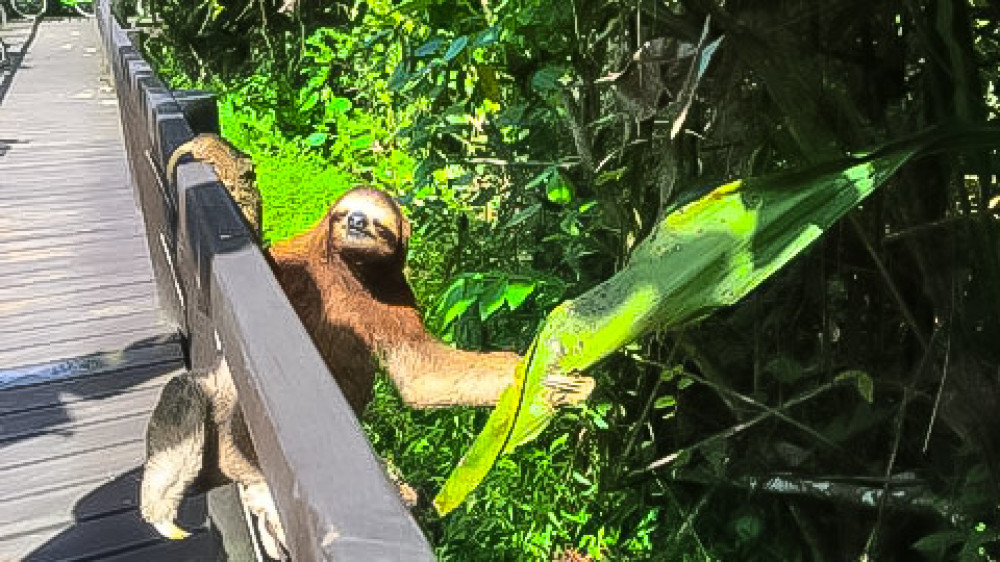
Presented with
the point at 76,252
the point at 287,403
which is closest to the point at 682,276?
the point at 287,403

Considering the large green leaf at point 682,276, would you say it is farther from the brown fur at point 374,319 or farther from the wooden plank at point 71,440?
the wooden plank at point 71,440

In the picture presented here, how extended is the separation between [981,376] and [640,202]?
0.66 meters

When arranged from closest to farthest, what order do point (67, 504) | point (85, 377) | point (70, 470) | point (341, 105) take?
point (67, 504), point (70, 470), point (85, 377), point (341, 105)

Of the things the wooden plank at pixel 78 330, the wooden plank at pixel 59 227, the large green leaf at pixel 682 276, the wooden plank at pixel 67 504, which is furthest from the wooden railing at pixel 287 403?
the wooden plank at pixel 59 227

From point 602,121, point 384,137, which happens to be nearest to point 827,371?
point 602,121

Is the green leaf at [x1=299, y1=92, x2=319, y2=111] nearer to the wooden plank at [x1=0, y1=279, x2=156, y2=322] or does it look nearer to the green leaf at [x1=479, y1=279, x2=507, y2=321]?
the wooden plank at [x1=0, y1=279, x2=156, y2=322]

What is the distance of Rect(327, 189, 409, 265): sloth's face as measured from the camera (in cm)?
175

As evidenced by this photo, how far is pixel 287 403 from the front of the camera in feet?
3.59

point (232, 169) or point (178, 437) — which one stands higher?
point (232, 169)

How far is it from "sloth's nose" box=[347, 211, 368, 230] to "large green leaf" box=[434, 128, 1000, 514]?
1.80 feet

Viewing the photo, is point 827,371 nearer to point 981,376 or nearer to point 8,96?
point 981,376

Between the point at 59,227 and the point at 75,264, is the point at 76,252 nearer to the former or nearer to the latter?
the point at 75,264

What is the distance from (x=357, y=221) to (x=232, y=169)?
0.60 meters

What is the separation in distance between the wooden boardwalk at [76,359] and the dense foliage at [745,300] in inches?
30.7
